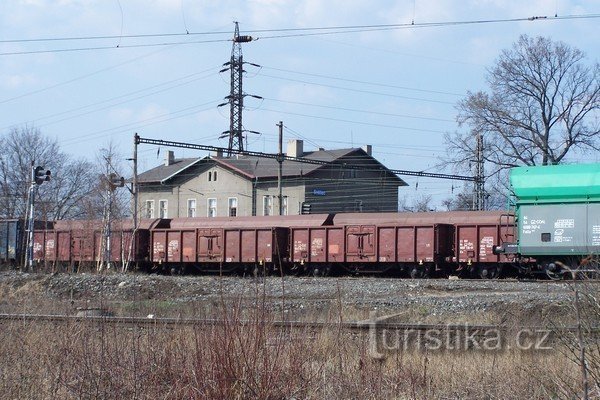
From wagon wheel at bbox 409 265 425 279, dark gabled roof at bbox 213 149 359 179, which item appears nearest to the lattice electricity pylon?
dark gabled roof at bbox 213 149 359 179

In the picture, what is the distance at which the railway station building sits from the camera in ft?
190

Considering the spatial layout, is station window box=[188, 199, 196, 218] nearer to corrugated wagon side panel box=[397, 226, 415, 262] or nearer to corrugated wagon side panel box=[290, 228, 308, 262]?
corrugated wagon side panel box=[290, 228, 308, 262]

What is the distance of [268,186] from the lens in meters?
58.3

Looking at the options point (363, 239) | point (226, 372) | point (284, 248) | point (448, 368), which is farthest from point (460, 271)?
point (226, 372)

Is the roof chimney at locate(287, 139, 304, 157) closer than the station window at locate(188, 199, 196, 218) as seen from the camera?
Yes

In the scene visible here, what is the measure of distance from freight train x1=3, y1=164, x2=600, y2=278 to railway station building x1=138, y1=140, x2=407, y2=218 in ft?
62.0

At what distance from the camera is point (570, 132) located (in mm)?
47031

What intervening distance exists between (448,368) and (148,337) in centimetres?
324

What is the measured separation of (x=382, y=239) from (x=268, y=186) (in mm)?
27925

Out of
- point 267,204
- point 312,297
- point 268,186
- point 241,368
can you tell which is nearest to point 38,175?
point 312,297

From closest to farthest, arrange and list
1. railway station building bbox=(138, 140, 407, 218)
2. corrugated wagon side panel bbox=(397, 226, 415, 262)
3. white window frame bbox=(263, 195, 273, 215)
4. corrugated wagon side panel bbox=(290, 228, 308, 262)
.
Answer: corrugated wagon side panel bbox=(397, 226, 415, 262) < corrugated wagon side panel bbox=(290, 228, 308, 262) < railway station building bbox=(138, 140, 407, 218) < white window frame bbox=(263, 195, 273, 215)

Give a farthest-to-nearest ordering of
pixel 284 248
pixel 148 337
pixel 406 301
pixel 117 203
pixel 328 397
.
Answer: pixel 117 203
pixel 284 248
pixel 406 301
pixel 148 337
pixel 328 397

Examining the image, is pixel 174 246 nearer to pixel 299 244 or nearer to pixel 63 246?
pixel 299 244

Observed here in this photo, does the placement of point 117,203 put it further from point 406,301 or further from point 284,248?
point 406,301
